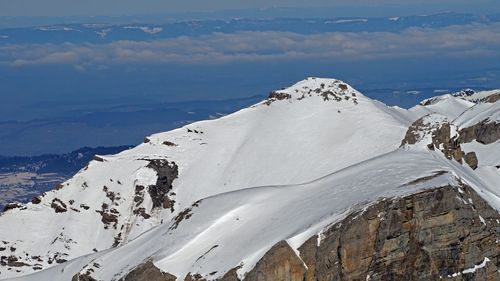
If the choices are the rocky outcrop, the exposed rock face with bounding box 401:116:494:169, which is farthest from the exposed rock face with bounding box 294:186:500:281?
the exposed rock face with bounding box 401:116:494:169

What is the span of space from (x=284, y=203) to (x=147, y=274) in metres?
8.05

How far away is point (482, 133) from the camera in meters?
123

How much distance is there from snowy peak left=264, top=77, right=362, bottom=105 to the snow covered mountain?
0.59 ft

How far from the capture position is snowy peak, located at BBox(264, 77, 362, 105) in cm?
12269

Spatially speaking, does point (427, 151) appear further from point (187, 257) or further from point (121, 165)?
point (121, 165)

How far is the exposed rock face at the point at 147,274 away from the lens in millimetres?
50341

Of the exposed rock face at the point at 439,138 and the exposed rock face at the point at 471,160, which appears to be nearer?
the exposed rock face at the point at 439,138

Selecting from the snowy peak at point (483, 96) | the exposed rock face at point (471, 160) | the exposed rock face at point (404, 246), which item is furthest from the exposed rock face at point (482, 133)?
the exposed rock face at point (404, 246)

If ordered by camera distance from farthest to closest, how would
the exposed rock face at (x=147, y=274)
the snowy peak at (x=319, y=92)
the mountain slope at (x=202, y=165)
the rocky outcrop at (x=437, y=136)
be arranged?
the snowy peak at (x=319, y=92) → the mountain slope at (x=202, y=165) → the rocky outcrop at (x=437, y=136) → the exposed rock face at (x=147, y=274)

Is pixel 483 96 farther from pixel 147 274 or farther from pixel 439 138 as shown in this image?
pixel 147 274

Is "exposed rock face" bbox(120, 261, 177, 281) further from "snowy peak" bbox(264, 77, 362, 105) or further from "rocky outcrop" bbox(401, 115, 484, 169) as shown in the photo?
"snowy peak" bbox(264, 77, 362, 105)

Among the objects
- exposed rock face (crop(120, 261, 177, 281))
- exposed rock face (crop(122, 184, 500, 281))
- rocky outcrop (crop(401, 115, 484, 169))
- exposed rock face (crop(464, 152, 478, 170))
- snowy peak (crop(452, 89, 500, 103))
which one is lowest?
snowy peak (crop(452, 89, 500, 103))

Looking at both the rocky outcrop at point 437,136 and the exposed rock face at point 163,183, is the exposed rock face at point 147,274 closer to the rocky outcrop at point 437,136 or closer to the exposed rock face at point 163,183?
the rocky outcrop at point 437,136

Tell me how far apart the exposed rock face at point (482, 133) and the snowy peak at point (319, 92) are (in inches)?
542
